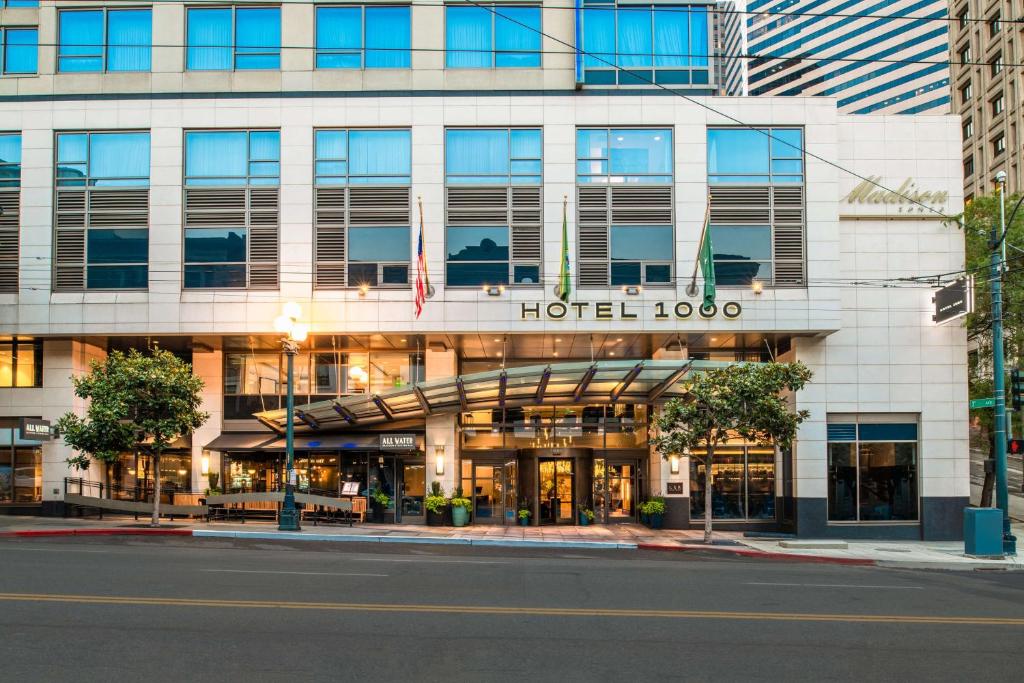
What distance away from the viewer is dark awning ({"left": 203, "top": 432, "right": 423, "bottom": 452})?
29375mm

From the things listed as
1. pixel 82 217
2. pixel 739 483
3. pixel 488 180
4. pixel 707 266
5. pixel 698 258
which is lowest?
pixel 739 483

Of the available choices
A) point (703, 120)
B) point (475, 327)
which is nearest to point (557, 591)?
point (475, 327)

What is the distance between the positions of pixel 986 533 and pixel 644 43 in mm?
17975

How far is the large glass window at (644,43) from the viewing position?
2922 cm

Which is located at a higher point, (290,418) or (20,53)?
(20,53)

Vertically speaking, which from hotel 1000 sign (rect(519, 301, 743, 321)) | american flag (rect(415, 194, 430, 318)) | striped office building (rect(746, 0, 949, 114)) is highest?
striped office building (rect(746, 0, 949, 114))

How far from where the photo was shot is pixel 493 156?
28.8 metres

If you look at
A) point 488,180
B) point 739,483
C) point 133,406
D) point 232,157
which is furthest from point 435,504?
point 232,157

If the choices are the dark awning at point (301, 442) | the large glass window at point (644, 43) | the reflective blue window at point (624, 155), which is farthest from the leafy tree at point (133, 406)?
the large glass window at point (644, 43)

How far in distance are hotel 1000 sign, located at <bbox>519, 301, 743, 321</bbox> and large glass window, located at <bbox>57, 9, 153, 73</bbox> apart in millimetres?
15311

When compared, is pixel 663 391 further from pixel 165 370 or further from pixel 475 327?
A: pixel 165 370

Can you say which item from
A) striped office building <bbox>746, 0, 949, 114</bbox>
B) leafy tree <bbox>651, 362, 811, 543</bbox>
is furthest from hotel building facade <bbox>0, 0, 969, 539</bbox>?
striped office building <bbox>746, 0, 949, 114</bbox>

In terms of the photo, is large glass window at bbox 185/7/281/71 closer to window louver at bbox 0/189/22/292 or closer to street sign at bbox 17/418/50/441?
window louver at bbox 0/189/22/292

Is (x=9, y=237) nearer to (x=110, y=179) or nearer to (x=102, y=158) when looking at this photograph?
(x=110, y=179)
